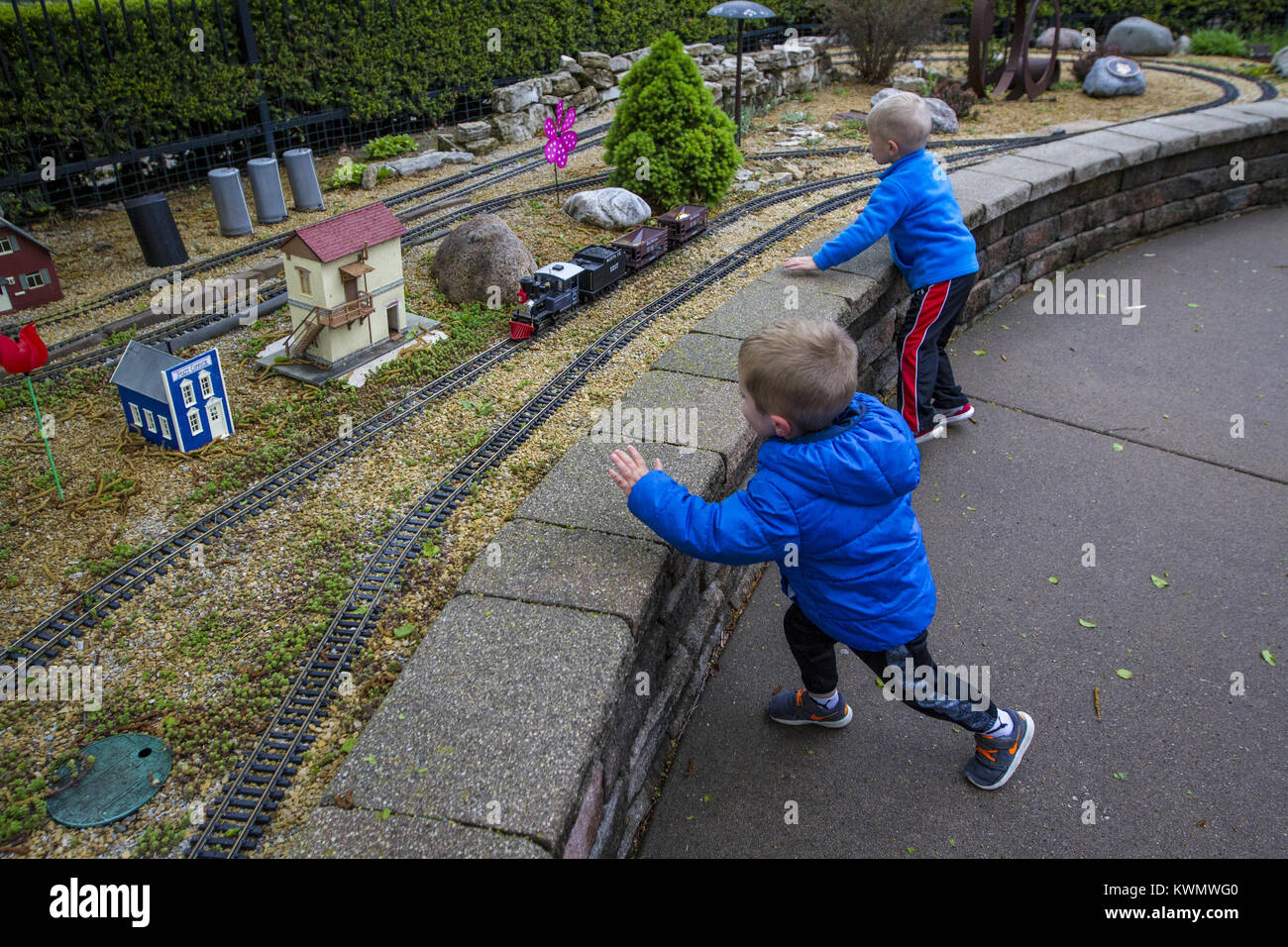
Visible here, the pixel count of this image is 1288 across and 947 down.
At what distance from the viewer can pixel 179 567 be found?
3838mm

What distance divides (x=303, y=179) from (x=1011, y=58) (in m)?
10.8

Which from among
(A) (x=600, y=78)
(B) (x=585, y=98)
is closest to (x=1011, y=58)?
(A) (x=600, y=78)

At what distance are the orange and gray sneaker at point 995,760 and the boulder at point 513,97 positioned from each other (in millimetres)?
10065

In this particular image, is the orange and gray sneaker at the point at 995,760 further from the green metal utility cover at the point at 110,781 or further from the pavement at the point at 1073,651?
the green metal utility cover at the point at 110,781

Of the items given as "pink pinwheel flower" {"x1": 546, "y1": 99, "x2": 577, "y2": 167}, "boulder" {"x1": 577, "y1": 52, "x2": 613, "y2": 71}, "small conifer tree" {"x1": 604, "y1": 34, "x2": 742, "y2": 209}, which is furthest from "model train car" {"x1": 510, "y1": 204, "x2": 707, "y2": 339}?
"boulder" {"x1": 577, "y1": 52, "x2": 613, "y2": 71}

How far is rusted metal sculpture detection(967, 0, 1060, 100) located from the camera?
12680 millimetres

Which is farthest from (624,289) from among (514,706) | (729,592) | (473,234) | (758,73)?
(758,73)

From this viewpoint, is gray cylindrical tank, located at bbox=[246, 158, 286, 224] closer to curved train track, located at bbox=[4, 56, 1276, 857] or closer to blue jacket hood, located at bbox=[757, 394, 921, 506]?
curved train track, located at bbox=[4, 56, 1276, 857]

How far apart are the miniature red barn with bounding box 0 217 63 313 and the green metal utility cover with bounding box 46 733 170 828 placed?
4.50 meters

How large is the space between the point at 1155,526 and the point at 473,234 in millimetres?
4780

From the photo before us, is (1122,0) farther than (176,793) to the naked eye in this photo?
Yes

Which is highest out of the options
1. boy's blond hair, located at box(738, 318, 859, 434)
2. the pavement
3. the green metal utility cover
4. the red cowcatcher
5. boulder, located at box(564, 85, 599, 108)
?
boulder, located at box(564, 85, 599, 108)

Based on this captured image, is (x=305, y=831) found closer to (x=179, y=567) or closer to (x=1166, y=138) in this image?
(x=179, y=567)

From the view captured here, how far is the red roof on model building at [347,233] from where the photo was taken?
501 centimetres
